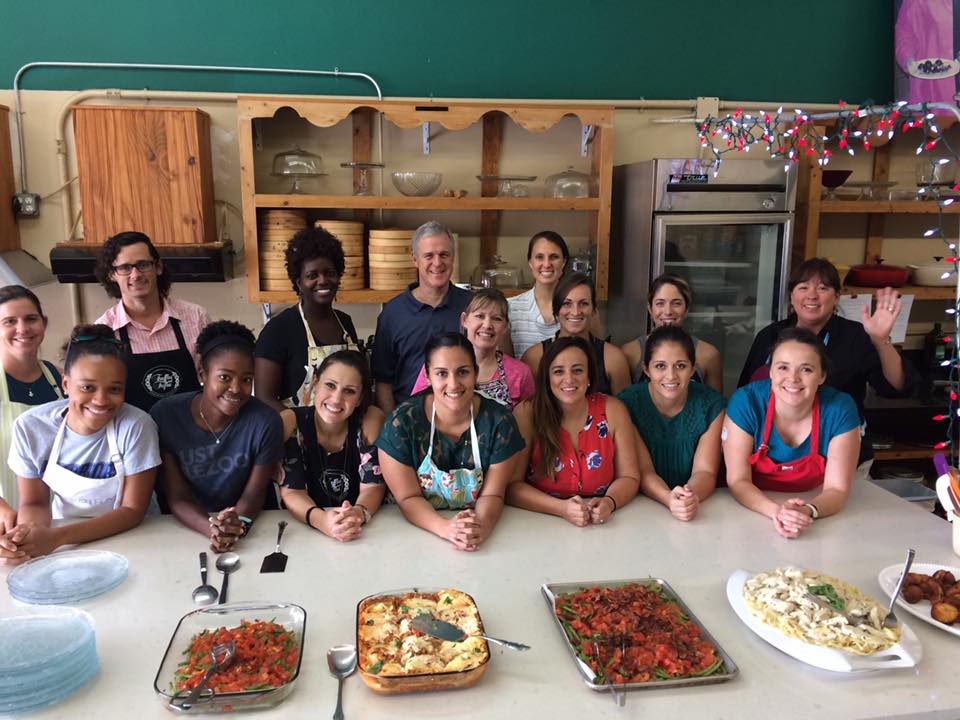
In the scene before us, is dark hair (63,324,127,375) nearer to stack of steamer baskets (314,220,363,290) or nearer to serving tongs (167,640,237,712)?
serving tongs (167,640,237,712)

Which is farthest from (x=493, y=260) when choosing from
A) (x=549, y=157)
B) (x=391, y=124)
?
(x=391, y=124)

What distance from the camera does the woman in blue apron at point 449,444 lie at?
2.17 meters

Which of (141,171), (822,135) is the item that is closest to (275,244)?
(141,171)

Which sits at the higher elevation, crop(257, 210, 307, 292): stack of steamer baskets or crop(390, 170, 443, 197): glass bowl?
crop(390, 170, 443, 197): glass bowl

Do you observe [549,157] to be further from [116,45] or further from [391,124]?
[116,45]

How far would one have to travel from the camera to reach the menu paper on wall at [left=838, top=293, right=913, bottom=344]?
415 cm

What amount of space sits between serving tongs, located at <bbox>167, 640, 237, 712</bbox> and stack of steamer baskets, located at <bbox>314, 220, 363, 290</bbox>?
243 centimetres

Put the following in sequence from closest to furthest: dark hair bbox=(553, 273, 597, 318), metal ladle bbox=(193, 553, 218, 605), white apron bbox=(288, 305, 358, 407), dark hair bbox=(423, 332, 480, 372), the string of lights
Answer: metal ladle bbox=(193, 553, 218, 605), dark hair bbox=(423, 332, 480, 372), the string of lights, white apron bbox=(288, 305, 358, 407), dark hair bbox=(553, 273, 597, 318)

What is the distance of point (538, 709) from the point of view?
4.38ft

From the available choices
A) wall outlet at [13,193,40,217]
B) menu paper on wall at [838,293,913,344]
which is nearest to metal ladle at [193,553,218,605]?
wall outlet at [13,193,40,217]

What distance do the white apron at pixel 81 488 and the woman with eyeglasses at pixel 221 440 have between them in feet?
0.46

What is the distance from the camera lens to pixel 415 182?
371 cm

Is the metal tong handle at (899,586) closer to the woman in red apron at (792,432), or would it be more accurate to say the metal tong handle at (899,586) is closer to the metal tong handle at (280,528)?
the woman in red apron at (792,432)

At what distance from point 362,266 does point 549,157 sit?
122 centimetres
